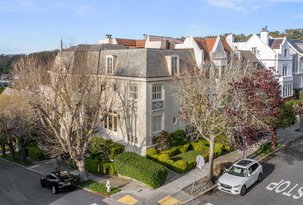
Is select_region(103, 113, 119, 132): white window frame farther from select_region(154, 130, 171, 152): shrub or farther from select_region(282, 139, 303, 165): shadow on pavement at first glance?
select_region(282, 139, 303, 165): shadow on pavement

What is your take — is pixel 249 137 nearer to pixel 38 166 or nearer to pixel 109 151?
pixel 109 151

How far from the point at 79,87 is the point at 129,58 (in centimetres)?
783

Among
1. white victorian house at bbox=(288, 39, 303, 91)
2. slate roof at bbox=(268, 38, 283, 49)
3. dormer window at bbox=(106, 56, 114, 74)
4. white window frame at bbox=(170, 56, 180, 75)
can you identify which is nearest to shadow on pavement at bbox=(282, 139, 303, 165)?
white window frame at bbox=(170, 56, 180, 75)

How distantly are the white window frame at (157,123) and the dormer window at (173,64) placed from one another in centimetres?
463

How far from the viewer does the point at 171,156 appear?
96.8 feet

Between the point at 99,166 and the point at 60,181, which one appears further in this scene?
the point at 99,166

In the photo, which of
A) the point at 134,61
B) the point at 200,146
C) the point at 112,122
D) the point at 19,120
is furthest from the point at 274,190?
the point at 19,120

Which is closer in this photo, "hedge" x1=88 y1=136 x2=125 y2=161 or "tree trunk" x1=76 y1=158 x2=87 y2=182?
"tree trunk" x1=76 y1=158 x2=87 y2=182

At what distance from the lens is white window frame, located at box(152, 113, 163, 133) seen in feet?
103

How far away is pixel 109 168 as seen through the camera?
2709 cm

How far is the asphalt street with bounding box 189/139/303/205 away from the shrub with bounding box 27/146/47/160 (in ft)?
61.5

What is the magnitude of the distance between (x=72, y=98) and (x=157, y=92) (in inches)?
339

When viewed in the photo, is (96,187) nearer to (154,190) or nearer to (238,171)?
(154,190)

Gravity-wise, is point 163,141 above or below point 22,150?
above
